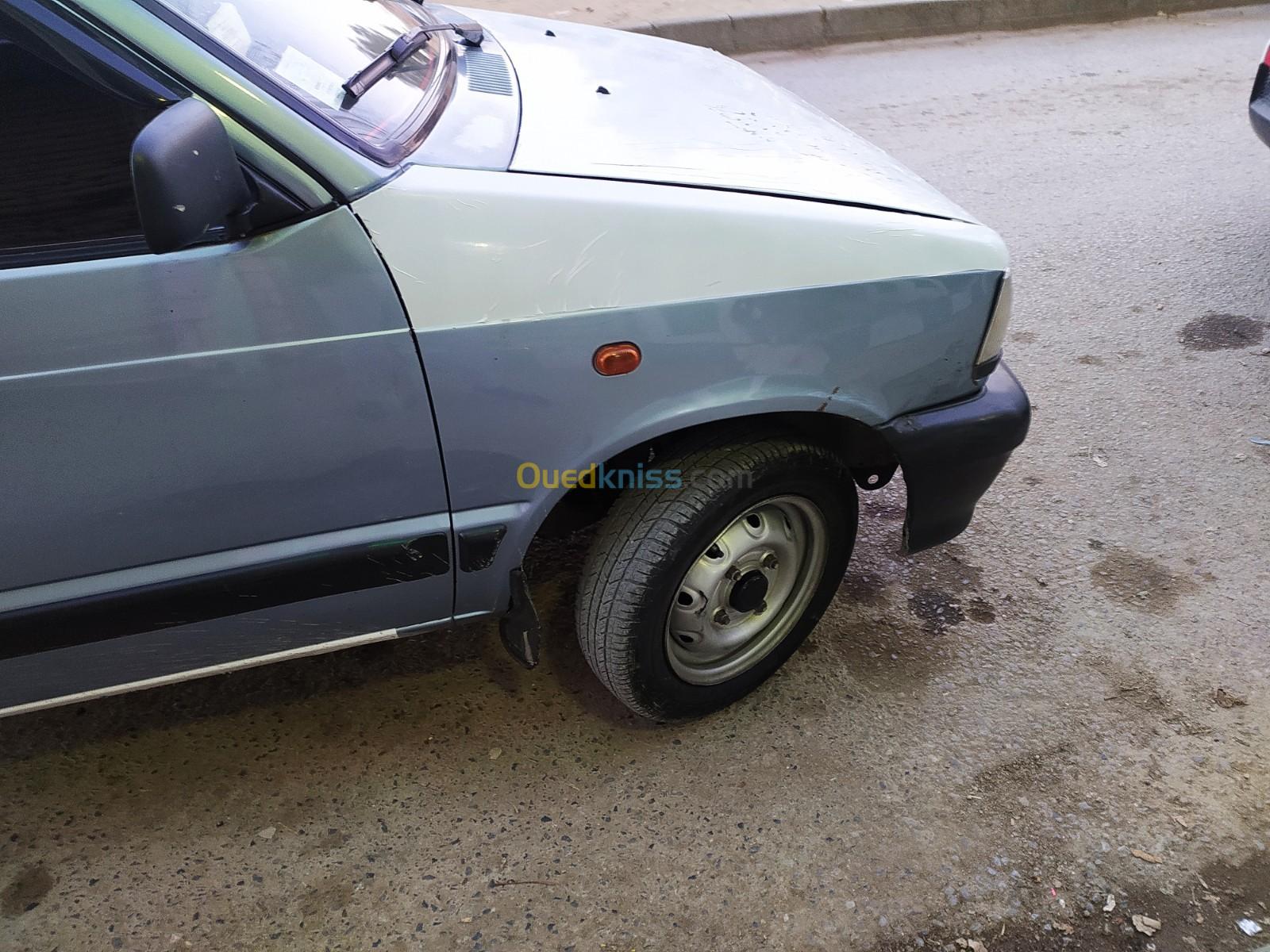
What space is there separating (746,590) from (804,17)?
615 cm

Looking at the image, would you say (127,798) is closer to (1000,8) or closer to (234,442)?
(234,442)

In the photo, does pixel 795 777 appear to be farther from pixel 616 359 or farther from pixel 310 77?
pixel 310 77

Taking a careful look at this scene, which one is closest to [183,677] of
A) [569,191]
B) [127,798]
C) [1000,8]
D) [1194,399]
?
[127,798]

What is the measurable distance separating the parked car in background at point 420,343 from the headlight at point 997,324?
1 centimetres

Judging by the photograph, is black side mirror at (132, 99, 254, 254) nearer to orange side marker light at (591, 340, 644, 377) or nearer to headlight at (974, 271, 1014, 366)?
orange side marker light at (591, 340, 644, 377)

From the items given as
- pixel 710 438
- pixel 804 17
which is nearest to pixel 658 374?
pixel 710 438

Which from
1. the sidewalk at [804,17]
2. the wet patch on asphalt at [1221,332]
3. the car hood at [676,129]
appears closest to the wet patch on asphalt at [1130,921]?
the car hood at [676,129]

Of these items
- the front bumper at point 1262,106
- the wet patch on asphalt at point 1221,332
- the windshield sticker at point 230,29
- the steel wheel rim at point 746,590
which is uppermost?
the windshield sticker at point 230,29

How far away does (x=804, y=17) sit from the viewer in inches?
273

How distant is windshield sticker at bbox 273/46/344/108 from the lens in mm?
1534

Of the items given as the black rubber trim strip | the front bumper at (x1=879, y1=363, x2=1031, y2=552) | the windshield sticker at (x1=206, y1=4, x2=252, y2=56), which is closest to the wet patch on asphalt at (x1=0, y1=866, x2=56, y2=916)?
the black rubber trim strip

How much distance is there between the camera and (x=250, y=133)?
1393mm

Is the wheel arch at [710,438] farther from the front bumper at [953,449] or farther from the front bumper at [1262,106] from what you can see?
the front bumper at [1262,106]

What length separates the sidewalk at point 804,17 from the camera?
6738mm
